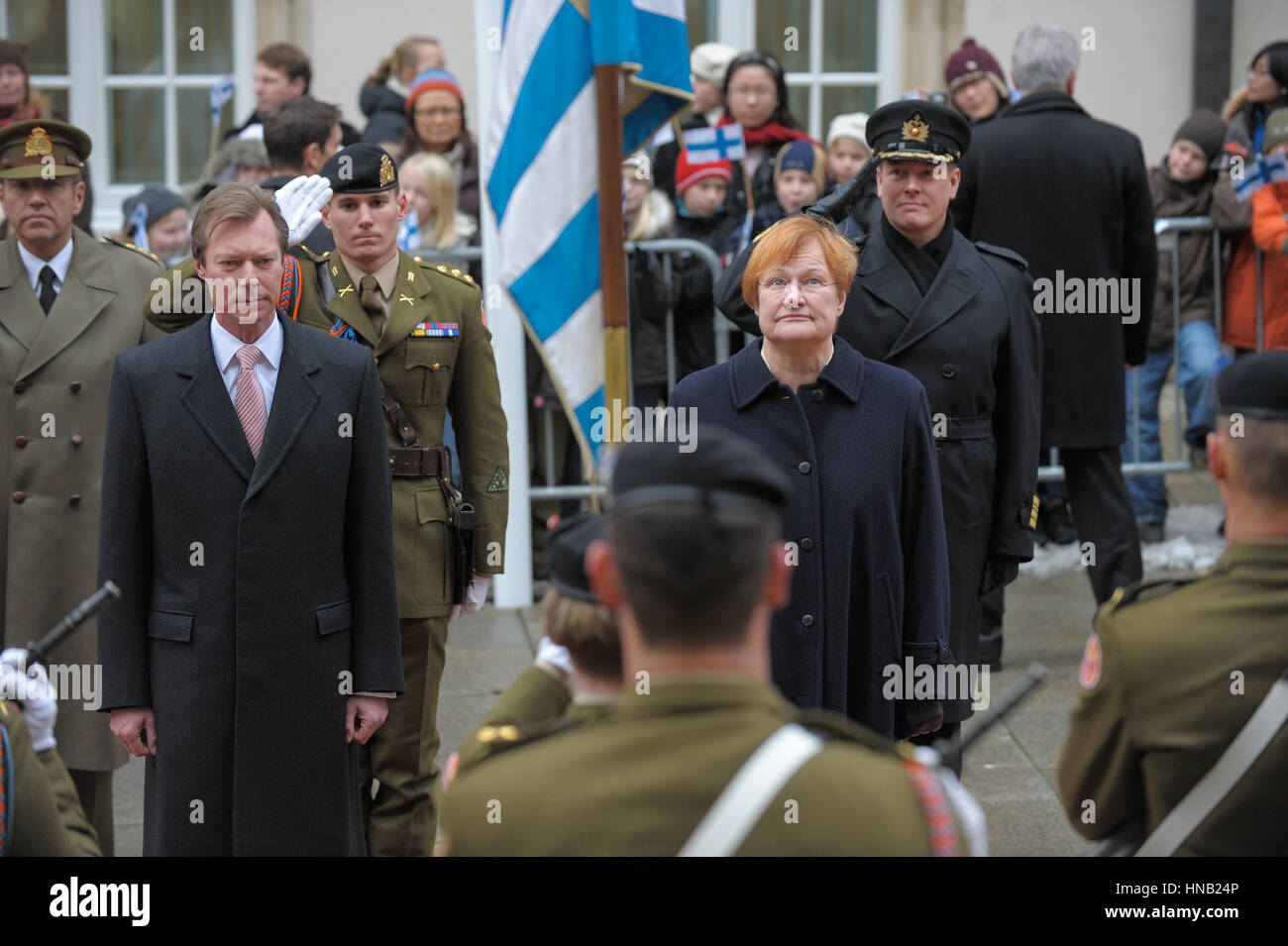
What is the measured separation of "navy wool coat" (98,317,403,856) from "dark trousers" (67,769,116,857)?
1.00 meters

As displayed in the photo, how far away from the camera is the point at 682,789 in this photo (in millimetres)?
2160

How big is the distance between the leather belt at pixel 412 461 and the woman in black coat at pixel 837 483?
2.97ft

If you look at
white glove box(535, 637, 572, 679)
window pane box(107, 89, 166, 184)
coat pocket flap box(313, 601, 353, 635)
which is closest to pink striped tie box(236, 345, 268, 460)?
coat pocket flap box(313, 601, 353, 635)

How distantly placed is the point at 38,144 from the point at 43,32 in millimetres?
7474

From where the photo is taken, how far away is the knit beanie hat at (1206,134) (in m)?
8.92

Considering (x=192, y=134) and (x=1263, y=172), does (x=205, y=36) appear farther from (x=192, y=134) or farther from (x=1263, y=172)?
(x=1263, y=172)

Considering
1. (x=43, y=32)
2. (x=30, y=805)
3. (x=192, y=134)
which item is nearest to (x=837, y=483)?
(x=30, y=805)

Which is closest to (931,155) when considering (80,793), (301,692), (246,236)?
(246,236)

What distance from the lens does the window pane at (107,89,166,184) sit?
1219 centimetres

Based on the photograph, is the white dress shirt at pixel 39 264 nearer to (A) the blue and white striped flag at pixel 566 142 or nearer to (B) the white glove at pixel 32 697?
(A) the blue and white striped flag at pixel 566 142
